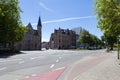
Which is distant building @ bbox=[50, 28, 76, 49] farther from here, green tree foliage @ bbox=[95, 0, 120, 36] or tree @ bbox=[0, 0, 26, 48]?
green tree foliage @ bbox=[95, 0, 120, 36]

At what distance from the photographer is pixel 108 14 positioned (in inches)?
886

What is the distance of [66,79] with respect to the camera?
46.2ft

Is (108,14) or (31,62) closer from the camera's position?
(108,14)

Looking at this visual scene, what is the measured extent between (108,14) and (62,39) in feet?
435

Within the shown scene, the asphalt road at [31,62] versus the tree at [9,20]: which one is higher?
the tree at [9,20]

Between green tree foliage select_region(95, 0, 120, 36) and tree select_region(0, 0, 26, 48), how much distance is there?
89.9ft

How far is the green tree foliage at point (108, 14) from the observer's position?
2127cm

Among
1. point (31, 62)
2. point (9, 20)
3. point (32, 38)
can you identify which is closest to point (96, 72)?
point (31, 62)

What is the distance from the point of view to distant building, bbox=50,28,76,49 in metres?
154

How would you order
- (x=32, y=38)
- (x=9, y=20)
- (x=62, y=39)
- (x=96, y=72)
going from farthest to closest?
1. (x=62, y=39)
2. (x=32, y=38)
3. (x=9, y=20)
4. (x=96, y=72)

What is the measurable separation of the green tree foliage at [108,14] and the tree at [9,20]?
89.9 ft

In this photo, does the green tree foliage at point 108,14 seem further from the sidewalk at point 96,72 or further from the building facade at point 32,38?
the building facade at point 32,38

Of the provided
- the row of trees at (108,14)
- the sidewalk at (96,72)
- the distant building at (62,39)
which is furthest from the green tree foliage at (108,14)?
the distant building at (62,39)

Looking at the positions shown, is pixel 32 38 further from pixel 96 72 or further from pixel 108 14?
pixel 96 72
